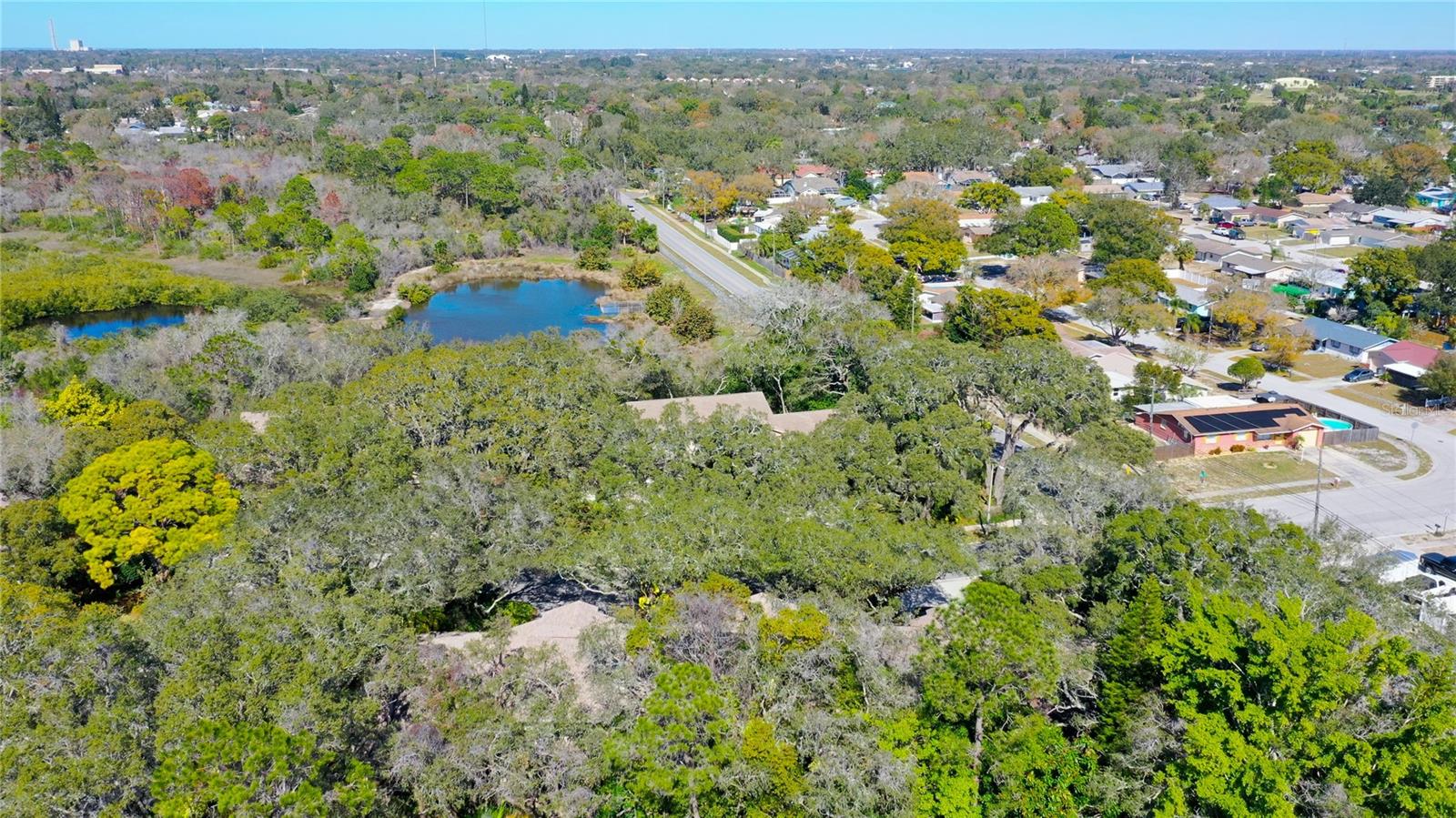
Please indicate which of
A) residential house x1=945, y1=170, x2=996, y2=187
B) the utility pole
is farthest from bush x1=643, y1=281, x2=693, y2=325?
residential house x1=945, y1=170, x2=996, y2=187

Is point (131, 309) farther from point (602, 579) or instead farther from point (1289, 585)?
point (1289, 585)

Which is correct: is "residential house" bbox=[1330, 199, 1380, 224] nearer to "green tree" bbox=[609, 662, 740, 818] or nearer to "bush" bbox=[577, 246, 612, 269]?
"bush" bbox=[577, 246, 612, 269]

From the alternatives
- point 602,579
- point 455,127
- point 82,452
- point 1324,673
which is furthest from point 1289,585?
point 455,127

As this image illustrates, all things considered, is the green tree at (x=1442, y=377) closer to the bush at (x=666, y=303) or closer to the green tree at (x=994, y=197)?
the bush at (x=666, y=303)

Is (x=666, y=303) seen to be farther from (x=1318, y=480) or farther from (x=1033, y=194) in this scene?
(x=1033, y=194)

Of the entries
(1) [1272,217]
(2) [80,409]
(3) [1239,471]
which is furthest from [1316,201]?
(2) [80,409]
